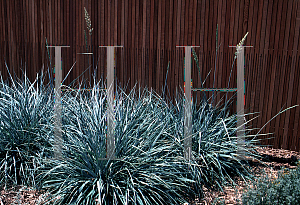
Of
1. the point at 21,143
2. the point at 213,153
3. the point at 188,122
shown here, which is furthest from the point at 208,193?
the point at 21,143

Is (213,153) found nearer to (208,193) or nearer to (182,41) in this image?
(208,193)

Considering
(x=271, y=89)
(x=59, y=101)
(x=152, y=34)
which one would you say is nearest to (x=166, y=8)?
(x=152, y=34)

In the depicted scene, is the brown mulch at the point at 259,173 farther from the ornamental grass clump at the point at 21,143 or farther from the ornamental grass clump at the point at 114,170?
the ornamental grass clump at the point at 21,143

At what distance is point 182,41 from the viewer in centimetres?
417

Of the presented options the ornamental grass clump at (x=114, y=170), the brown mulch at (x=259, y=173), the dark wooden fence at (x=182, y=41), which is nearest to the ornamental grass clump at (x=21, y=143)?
the ornamental grass clump at (x=114, y=170)

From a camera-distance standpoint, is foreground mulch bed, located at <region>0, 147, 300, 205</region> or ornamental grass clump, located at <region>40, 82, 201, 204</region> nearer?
ornamental grass clump, located at <region>40, 82, 201, 204</region>

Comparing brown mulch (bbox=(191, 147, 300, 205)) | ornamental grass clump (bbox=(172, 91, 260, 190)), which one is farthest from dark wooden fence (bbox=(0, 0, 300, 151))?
ornamental grass clump (bbox=(172, 91, 260, 190))

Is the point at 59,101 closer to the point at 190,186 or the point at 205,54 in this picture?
the point at 190,186

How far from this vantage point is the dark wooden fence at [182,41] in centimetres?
397

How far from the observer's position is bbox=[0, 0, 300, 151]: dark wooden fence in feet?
13.0

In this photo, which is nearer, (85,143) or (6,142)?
(85,143)

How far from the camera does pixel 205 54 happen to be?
4.09 m

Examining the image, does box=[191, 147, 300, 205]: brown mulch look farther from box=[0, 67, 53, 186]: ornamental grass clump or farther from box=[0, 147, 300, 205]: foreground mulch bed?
box=[0, 67, 53, 186]: ornamental grass clump

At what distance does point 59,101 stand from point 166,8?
2046 millimetres
